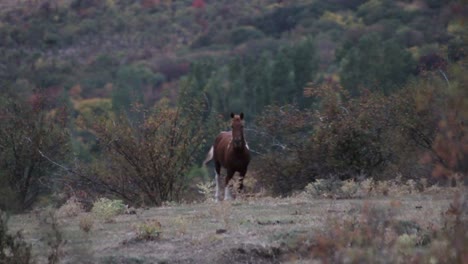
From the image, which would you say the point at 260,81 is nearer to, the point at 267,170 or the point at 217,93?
the point at 217,93

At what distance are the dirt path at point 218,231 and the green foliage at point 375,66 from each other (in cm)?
2887

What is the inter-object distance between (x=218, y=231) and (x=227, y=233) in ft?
0.51

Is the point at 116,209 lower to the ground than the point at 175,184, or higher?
higher

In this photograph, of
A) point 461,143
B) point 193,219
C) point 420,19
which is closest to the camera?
point 461,143

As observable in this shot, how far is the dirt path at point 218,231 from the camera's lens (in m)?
11.5

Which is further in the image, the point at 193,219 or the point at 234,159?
the point at 234,159

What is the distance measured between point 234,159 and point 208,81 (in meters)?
36.6

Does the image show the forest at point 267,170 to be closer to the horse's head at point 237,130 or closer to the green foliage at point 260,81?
the green foliage at point 260,81

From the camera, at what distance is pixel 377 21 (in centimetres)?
7644

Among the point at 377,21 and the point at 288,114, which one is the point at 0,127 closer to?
the point at 288,114

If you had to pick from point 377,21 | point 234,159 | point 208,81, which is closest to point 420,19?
point 377,21

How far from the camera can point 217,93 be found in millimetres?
54875

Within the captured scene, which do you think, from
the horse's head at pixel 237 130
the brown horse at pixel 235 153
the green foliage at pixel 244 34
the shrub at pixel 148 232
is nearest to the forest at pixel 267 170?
the shrub at pixel 148 232

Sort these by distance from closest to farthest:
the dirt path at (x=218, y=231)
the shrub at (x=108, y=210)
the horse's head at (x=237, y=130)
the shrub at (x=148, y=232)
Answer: the dirt path at (x=218, y=231) → the shrub at (x=148, y=232) → the shrub at (x=108, y=210) → the horse's head at (x=237, y=130)
